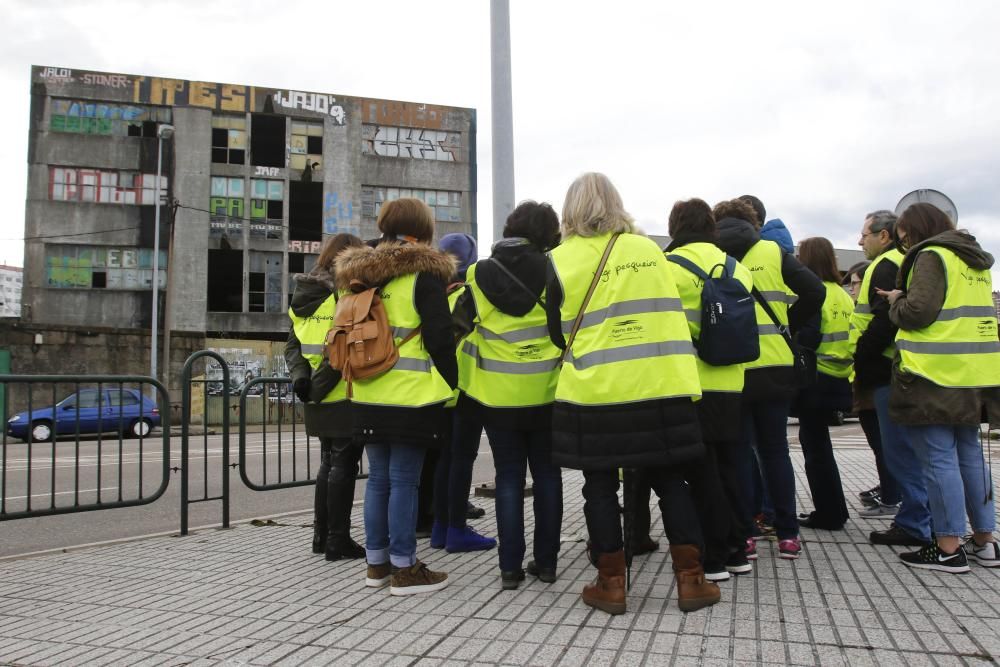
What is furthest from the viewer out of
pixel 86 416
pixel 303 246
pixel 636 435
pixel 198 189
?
pixel 303 246

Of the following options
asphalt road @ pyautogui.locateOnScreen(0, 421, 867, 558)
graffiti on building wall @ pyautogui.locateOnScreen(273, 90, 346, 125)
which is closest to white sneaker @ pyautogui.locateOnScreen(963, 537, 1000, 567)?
asphalt road @ pyautogui.locateOnScreen(0, 421, 867, 558)

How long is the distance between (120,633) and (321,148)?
40697 millimetres

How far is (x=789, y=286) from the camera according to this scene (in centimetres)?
465

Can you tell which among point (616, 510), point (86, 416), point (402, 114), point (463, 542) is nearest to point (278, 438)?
point (86, 416)

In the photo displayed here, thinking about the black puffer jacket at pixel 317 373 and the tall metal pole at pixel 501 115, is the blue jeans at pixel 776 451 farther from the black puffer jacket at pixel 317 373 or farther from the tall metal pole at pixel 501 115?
the tall metal pole at pixel 501 115

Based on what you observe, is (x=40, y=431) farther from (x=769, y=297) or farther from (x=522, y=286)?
(x=769, y=297)

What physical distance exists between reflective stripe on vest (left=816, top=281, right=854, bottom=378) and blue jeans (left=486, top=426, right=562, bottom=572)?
2.39 m

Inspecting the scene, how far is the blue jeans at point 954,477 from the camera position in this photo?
13.5 ft

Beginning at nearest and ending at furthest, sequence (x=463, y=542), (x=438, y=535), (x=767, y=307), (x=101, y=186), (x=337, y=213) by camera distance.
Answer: (x=767, y=307) → (x=463, y=542) → (x=438, y=535) → (x=101, y=186) → (x=337, y=213)

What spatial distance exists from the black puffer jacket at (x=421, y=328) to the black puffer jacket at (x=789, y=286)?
168cm

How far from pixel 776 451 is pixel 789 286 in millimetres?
982

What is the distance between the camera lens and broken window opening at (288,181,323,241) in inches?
1623

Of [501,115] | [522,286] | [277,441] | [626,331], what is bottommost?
[277,441]

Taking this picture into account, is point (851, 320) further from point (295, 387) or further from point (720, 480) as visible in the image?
point (295, 387)
